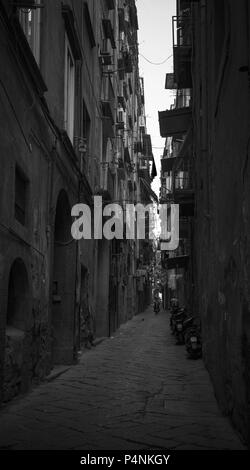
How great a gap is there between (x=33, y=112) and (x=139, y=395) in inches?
167

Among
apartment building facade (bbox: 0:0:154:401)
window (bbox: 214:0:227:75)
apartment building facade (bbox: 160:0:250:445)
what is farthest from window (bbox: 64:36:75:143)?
window (bbox: 214:0:227:75)

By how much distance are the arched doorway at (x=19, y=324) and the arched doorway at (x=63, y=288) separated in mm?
3654

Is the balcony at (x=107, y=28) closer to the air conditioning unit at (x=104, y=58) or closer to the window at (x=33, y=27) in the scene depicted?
the air conditioning unit at (x=104, y=58)

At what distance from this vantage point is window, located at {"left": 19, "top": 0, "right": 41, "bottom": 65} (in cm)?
855

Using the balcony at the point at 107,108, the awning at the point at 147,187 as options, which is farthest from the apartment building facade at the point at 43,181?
the awning at the point at 147,187

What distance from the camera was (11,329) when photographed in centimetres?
795

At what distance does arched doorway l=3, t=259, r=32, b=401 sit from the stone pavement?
275 millimetres

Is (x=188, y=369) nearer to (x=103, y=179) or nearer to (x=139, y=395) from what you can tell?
(x=139, y=395)

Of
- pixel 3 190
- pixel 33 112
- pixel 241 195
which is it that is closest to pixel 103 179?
pixel 33 112

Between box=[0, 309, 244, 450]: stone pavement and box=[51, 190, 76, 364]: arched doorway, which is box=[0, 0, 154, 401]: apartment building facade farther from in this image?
box=[0, 309, 244, 450]: stone pavement

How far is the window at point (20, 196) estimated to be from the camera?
25.9 ft

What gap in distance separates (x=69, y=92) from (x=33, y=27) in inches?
145

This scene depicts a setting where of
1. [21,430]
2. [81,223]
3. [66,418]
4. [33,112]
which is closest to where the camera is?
[21,430]

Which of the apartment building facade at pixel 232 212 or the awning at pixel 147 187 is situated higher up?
the awning at pixel 147 187
